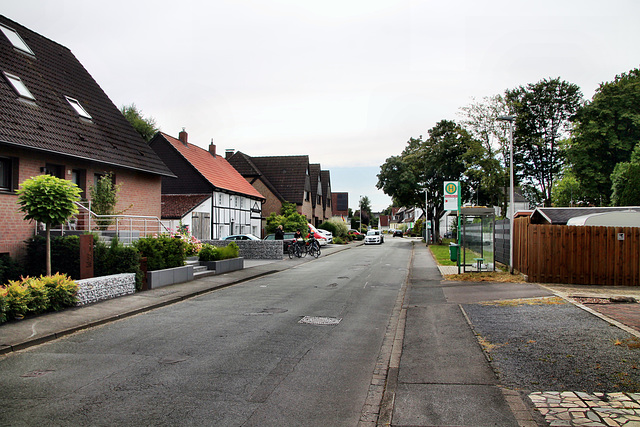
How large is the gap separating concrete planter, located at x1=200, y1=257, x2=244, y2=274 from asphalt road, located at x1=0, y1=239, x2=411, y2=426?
23.5 ft

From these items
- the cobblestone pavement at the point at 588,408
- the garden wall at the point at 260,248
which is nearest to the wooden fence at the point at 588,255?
the cobblestone pavement at the point at 588,408

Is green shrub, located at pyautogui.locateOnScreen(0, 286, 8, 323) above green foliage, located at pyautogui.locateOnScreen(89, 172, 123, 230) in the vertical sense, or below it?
below

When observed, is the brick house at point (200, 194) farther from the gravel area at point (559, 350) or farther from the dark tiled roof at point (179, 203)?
the gravel area at point (559, 350)

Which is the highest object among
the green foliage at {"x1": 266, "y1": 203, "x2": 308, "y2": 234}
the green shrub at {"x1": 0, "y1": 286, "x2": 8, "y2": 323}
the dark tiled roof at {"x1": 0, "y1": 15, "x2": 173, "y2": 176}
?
the dark tiled roof at {"x1": 0, "y1": 15, "x2": 173, "y2": 176}

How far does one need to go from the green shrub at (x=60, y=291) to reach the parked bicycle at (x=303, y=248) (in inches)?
725

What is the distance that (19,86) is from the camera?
17.0 m

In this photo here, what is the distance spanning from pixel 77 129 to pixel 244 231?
21.8 m

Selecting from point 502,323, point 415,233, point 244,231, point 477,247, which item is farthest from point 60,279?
point 415,233

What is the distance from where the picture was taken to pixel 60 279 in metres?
10.7

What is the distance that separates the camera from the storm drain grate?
377 inches

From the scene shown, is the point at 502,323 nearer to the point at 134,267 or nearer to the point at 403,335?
the point at 403,335

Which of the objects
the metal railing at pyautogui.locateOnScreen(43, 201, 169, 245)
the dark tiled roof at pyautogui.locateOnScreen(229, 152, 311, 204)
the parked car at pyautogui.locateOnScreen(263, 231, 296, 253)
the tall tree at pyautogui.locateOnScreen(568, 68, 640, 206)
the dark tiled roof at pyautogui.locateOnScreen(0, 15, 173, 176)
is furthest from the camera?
the dark tiled roof at pyautogui.locateOnScreen(229, 152, 311, 204)

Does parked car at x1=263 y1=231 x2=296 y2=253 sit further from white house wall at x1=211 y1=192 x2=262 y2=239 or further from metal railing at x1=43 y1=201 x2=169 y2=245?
metal railing at x1=43 y1=201 x2=169 y2=245

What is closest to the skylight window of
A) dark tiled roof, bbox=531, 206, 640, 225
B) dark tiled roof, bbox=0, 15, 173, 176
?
dark tiled roof, bbox=0, 15, 173, 176
